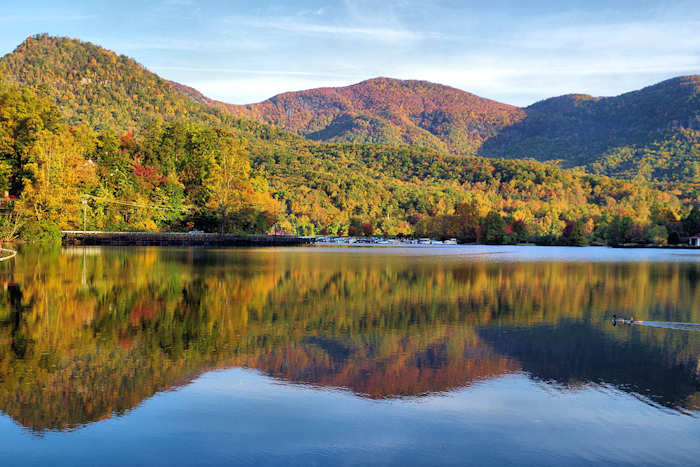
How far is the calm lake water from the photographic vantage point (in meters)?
6.66

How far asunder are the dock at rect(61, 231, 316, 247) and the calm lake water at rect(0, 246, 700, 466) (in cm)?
4979

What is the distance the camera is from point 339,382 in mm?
9273

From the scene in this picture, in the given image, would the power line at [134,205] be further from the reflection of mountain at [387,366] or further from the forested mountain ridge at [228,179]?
the reflection of mountain at [387,366]

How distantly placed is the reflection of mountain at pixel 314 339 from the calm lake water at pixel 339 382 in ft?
0.19

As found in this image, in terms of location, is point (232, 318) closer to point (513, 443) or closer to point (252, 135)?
point (513, 443)

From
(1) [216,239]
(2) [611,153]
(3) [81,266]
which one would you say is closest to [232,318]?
(3) [81,266]

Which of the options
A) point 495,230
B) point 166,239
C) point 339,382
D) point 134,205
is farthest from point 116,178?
point 339,382

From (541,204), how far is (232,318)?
482 ft

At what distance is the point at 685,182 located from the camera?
15762cm

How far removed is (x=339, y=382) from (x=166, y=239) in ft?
220

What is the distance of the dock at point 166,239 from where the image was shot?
64.9 meters

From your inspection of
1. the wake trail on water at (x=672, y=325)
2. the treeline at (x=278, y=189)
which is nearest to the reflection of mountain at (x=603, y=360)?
the wake trail on water at (x=672, y=325)

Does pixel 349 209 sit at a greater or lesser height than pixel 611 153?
lesser

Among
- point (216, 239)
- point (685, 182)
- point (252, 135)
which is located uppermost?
point (252, 135)
